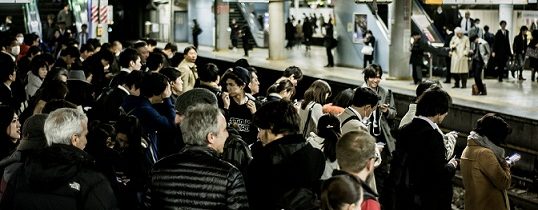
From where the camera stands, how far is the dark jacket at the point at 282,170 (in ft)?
16.7

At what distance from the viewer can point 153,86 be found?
304 inches

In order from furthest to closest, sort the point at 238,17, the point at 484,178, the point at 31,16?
the point at 238,17, the point at 31,16, the point at 484,178

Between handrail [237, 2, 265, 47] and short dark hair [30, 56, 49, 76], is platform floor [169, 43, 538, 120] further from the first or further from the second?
short dark hair [30, 56, 49, 76]

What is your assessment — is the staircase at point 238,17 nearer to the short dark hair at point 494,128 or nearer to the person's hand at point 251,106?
the person's hand at point 251,106

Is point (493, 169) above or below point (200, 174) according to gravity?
below

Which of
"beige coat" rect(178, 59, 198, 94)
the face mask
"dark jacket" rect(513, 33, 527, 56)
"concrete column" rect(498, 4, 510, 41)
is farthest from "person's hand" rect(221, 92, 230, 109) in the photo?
"concrete column" rect(498, 4, 510, 41)

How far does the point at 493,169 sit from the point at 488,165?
0.05 metres

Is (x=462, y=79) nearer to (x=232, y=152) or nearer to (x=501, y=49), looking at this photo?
(x=501, y=49)

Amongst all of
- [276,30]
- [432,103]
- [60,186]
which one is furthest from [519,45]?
[60,186]

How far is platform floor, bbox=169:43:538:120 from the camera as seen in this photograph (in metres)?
17.0

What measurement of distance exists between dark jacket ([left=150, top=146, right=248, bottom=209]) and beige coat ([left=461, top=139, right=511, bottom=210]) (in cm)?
253

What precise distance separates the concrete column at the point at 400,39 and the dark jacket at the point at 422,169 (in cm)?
1850

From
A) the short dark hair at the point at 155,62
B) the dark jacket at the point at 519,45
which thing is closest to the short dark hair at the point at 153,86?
the short dark hair at the point at 155,62

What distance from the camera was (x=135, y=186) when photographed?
6.05 m
